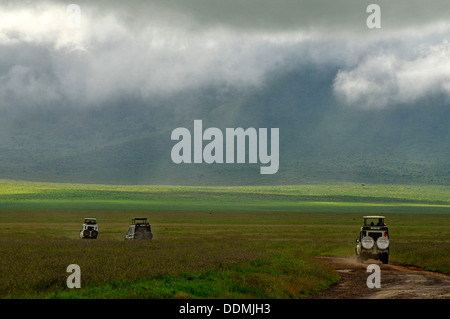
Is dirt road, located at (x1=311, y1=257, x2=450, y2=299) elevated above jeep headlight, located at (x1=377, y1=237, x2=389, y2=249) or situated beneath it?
Answer: situated beneath

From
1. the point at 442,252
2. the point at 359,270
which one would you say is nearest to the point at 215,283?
the point at 359,270

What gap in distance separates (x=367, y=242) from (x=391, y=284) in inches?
427

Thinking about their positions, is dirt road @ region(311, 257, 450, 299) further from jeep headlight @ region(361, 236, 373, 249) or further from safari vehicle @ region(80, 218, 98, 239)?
safari vehicle @ region(80, 218, 98, 239)

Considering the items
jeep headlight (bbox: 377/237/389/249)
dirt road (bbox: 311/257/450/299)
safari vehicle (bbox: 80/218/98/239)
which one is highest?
jeep headlight (bbox: 377/237/389/249)

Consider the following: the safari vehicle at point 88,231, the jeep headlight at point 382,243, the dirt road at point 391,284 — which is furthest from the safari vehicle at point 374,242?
the safari vehicle at point 88,231

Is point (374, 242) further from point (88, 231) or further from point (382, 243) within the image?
point (88, 231)

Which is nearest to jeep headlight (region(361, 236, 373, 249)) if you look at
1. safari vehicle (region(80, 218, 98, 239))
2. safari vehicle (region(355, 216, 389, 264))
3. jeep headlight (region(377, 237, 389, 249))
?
safari vehicle (region(355, 216, 389, 264))

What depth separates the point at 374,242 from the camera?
40.8m

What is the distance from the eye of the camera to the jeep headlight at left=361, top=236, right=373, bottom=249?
40.4m

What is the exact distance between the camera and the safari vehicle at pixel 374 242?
40344mm

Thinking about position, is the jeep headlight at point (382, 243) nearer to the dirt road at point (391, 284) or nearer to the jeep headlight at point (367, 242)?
the jeep headlight at point (367, 242)

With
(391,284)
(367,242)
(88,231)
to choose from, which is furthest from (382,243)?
(88,231)
